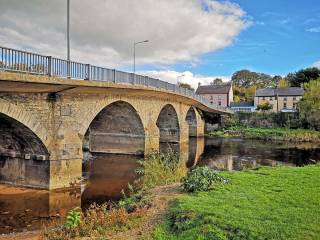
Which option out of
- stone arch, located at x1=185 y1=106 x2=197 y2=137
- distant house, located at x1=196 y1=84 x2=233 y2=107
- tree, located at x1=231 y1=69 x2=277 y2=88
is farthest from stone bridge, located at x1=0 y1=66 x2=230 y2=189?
tree, located at x1=231 y1=69 x2=277 y2=88

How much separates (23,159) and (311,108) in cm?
4378

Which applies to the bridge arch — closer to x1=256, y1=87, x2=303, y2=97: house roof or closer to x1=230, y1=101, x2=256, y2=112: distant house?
x1=256, y1=87, x2=303, y2=97: house roof

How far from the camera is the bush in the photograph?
10.7 metres

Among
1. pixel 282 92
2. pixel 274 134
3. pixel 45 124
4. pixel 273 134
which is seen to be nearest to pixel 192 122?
pixel 273 134

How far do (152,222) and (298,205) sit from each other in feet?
13.0

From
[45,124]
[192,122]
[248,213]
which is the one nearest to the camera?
[248,213]

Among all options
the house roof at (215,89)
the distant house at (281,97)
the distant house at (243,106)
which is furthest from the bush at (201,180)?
the house roof at (215,89)

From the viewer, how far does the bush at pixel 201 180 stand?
1070cm

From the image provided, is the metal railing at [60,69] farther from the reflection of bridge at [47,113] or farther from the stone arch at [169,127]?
the stone arch at [169,127]

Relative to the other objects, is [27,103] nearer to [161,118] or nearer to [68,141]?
[68,141]

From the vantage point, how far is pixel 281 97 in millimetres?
74250

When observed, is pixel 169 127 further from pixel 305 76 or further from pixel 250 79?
pixel 250 79

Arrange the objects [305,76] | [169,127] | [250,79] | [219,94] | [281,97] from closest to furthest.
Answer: [169,127] → [281,97] → [305,76] → [219,94] → [250,79]

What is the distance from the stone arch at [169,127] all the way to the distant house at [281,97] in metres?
40.2
